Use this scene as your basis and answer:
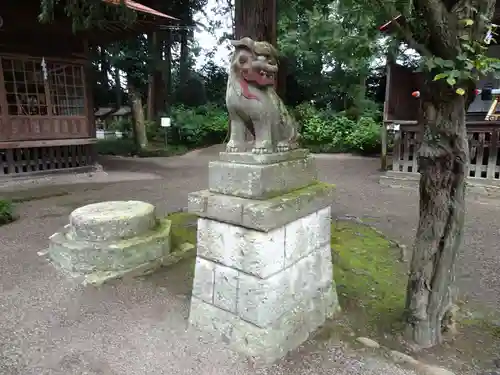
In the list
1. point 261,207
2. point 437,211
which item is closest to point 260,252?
Result: point 261,207

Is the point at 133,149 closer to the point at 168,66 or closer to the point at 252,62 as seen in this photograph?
the point at 168,66

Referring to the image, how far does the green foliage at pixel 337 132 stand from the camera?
14.4 m

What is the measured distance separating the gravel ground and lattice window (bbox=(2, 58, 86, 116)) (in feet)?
14.0

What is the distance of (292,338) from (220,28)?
20.1 m

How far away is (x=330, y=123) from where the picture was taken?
51.8 feet

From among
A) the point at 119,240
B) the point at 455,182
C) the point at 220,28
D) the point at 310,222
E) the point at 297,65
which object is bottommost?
the point at 119,240

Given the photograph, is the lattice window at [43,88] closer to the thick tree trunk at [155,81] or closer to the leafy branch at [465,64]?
the thick tree trunk at [155,81]

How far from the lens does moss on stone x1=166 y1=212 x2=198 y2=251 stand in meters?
4.77

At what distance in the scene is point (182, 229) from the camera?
5.43 meters

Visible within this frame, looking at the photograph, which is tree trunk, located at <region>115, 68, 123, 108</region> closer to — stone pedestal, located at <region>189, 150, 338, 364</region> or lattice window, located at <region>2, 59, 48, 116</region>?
lattice window, located at <region>2, 59, 48, 116</region>

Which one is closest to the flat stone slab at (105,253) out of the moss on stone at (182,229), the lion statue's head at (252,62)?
the moss on stone at (182,229)

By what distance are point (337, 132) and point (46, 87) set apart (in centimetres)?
1049

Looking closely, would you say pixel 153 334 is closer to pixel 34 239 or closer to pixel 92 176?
pixel 34 239

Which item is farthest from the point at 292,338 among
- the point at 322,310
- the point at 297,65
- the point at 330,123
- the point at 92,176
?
the point at 297,65
